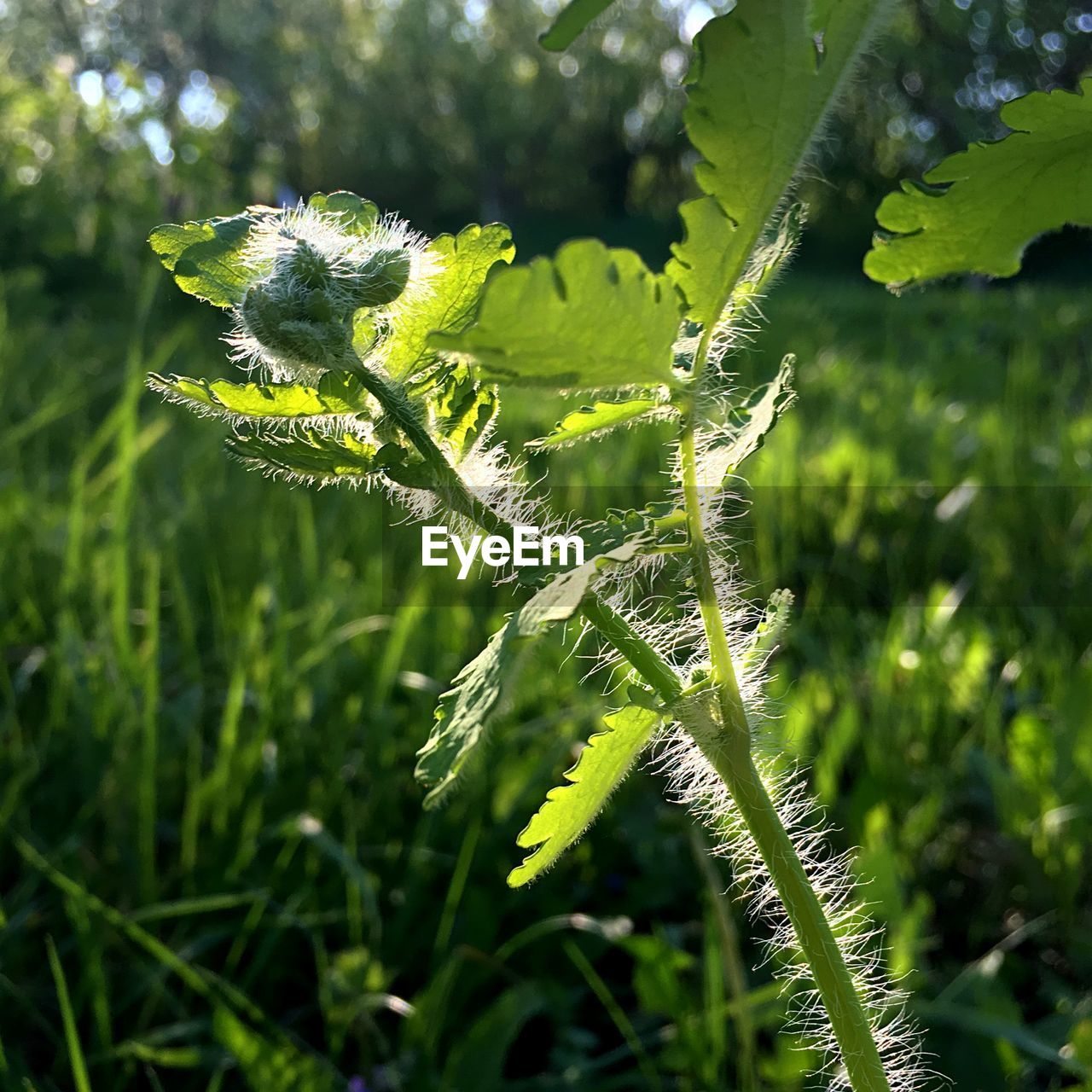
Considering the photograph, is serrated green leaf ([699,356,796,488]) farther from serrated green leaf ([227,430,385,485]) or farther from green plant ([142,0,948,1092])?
serrated green leaf ([227,430,385,485])

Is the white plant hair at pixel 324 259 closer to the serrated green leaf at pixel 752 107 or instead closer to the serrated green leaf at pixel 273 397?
the serrated green leaf at pixel 273 397

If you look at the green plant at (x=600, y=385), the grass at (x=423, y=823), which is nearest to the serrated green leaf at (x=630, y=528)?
the green plant at (x=600, y=385)

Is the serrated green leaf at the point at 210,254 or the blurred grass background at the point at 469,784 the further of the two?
the blurred grass background at the point at 469,784

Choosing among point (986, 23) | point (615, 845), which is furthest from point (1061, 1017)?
point (986, 23)

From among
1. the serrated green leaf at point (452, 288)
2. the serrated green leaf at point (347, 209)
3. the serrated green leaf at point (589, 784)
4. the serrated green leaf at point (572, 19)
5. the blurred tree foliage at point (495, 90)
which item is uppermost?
the serrated green leaf at point (572, 19)

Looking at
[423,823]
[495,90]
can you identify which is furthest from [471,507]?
[495,90]

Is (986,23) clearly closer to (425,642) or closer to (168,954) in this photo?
(425,642)

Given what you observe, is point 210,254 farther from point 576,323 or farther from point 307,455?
point 576,323
